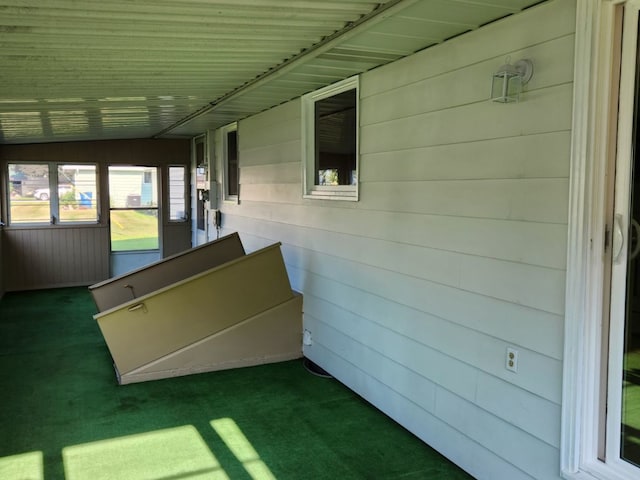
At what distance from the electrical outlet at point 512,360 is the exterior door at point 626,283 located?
1.39ft

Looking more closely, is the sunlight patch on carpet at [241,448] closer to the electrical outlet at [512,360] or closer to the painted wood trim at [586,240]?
the electrical outlet at [512,360]

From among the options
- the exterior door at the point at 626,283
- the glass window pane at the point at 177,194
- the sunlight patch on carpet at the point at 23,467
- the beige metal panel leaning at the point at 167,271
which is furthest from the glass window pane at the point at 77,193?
the exterior door at the point at 626,283

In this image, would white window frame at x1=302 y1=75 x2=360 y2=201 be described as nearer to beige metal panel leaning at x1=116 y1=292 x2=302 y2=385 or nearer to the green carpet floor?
beige metal panel leaning at x1=116 y1=292 x2=302 y2=385

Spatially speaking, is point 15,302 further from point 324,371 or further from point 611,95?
point 611,95

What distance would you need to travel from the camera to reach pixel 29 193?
25.2 feet

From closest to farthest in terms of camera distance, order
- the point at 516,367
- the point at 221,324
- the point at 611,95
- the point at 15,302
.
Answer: the point at 611,95 → the point at 516,367 → the point at 221,324 → the point at 15,302

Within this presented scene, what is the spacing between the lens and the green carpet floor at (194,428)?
112 inches

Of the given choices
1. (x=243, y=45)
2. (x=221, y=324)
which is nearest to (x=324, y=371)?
(x=221, y=324)

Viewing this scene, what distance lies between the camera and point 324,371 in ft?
14.5

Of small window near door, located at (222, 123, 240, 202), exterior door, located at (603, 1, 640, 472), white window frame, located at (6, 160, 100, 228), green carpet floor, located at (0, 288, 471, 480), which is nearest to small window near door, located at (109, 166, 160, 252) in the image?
white window frame, located at (6, 160, 100, 228)

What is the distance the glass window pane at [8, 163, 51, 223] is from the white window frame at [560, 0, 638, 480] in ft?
24.7

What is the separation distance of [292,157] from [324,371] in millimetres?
1908

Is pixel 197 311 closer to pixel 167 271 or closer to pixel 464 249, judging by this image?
pixel 167 271

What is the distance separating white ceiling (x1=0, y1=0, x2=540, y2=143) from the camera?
2.29 metres
